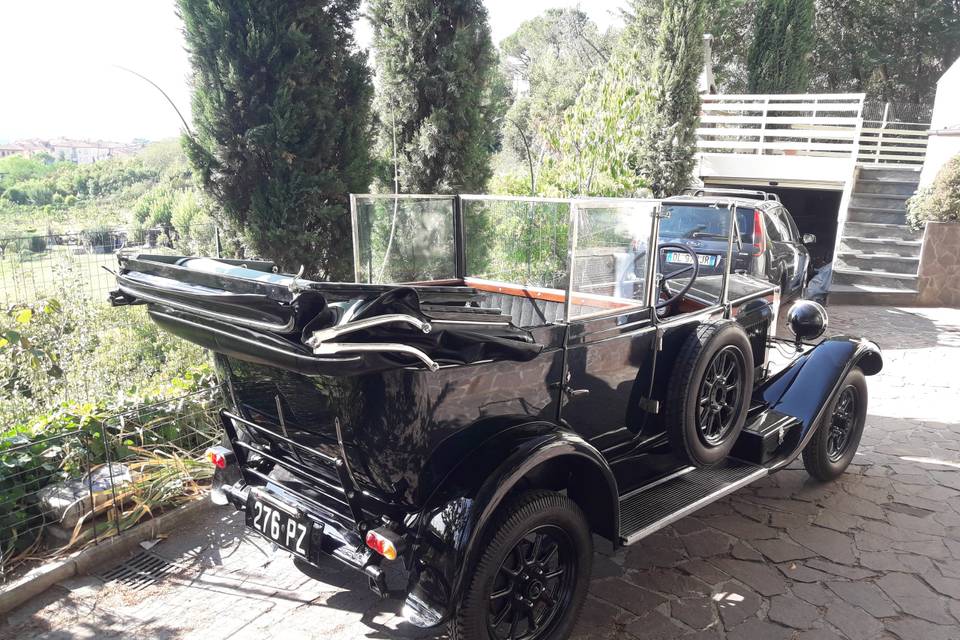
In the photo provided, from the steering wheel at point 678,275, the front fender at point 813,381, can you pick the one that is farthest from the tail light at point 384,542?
the front fender at point 813,381

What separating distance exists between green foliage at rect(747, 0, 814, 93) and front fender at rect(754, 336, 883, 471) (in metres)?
19.0

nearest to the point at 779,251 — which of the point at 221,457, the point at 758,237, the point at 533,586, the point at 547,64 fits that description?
the point at 758,237

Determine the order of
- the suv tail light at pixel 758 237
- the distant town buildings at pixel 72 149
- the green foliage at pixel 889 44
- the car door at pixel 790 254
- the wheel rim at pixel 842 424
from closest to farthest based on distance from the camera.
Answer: the wheel rim at pixel 842 424
the suv tail light at pixel 758 237
the car door at pixel 790 254
the distant town buildings at pixel 72 149
the green foliage at pixel 889 44

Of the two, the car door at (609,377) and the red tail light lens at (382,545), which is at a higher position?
the car door at (609,377)

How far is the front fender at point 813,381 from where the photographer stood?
4219 millimetres

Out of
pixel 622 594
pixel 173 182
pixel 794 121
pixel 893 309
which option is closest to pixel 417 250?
pixel 622 594

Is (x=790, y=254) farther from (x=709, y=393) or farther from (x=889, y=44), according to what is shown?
(x=889, y=44)

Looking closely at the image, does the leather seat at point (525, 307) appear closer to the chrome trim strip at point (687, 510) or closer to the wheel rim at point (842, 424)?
the chrome trim strip at point (687, 510)

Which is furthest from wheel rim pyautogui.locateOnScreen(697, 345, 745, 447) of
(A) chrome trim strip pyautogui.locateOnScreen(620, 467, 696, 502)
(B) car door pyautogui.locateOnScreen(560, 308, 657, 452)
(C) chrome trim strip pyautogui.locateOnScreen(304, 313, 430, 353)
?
(C) chrome trim strip pyautogui.locateOnScreen(304, 313, 430, 353)

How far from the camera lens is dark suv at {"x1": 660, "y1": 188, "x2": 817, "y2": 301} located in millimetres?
6335

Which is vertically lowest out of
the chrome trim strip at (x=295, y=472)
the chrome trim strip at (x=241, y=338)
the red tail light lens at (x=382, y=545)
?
the red tail light lens at (x=382, y=545)

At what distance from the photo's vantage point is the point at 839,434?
4.79 metres

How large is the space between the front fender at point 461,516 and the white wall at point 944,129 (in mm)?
12946

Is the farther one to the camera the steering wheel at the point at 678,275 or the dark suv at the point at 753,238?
the dark suv at the point at 753,238
